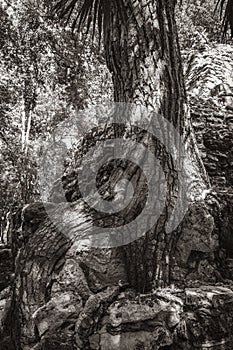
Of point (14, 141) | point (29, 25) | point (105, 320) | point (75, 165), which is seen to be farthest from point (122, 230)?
point (14, 141)

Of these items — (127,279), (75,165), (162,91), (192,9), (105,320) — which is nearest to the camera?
(105,320)

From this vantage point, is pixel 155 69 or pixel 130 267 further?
pixel 155 69

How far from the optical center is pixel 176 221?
135 inches

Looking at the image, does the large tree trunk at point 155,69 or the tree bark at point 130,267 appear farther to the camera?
the large tree trunk at point 155,69

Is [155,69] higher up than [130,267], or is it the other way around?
[155,69]

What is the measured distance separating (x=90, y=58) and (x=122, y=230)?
1055 cm

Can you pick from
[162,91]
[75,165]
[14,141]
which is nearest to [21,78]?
[14,141]

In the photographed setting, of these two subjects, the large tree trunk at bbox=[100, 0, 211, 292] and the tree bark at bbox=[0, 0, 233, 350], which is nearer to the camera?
the tree bark at bbox=[0, 0, 233, 350]

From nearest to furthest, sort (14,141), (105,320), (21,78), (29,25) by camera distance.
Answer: (105,320)
(29,25)
(21,78)
(14,141)

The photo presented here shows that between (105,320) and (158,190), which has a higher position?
(158,190)

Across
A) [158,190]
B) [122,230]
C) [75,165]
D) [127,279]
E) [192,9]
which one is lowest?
[127,279]

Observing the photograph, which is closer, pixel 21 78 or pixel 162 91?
pixel 162 91

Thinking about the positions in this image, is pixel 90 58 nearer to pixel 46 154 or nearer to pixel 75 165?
pixel 46 154

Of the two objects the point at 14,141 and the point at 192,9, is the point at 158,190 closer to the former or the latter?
the point at 192,9
